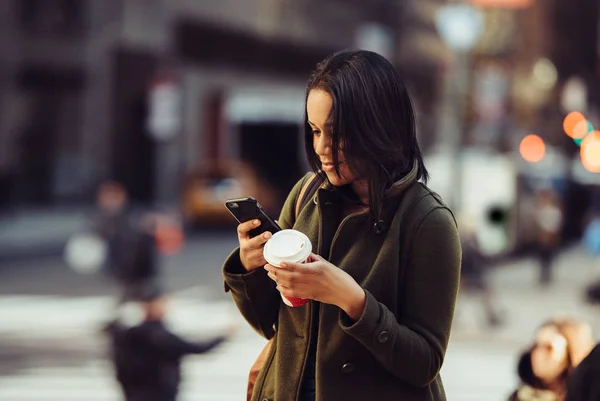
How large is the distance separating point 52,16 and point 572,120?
16.4 metres

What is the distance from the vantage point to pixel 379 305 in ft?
8.66

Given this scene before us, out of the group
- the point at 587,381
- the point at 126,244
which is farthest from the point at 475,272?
the point at 587,381

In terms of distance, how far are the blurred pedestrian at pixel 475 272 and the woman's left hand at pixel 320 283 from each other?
13065 millimetres

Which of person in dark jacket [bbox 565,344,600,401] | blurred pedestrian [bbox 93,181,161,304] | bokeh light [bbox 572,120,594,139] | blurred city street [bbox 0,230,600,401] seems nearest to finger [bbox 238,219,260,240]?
person in dark jacket [bbox 565,344,600,401]

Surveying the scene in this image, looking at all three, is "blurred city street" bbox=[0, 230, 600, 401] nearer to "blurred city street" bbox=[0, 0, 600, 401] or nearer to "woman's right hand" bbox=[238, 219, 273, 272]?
"blurred city street" bbox=[0, 0, 600, 401]

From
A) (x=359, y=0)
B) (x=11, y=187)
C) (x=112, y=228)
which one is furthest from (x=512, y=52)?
(x=112, y=228)

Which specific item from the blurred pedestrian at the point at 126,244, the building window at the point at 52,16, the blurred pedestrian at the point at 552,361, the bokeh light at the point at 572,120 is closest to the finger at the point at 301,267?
the blurred pedestrian at the point at 552,361

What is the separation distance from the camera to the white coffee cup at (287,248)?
99.3 inches

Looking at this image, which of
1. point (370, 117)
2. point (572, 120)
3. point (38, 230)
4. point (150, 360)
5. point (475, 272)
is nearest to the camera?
point (370, 117)

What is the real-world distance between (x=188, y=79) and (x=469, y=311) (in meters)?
25.6

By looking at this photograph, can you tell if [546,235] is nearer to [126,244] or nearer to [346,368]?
[126,244]

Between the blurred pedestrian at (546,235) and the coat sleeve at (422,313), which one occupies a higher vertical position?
the coat sleeve at (422,313)

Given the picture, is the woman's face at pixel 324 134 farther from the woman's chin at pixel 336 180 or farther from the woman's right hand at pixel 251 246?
the woman's right hand at pixel 251 246

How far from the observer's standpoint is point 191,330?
48.4ft
